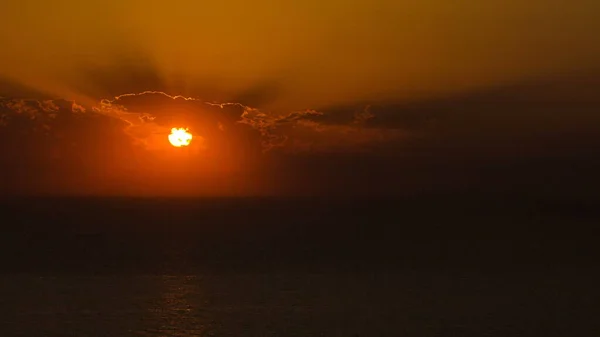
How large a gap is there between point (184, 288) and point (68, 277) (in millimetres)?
4142

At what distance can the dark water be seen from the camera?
13.2m

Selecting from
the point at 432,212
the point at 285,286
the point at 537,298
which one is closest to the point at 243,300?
the point at 285,286

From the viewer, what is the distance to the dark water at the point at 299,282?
13.2 m

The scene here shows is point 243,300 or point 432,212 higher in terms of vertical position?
point 432,212

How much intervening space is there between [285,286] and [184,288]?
89.0 inches

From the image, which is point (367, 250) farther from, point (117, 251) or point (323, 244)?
point (117, 251)

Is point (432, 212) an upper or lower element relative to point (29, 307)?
upper

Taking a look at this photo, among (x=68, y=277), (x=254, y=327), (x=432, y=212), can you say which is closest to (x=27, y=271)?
(x=68, y=277)

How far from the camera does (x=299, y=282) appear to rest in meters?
18.0

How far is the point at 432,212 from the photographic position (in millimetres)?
56594

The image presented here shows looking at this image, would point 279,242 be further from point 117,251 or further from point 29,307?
point 29,307

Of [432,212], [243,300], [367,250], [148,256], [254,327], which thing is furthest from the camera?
[432,212]

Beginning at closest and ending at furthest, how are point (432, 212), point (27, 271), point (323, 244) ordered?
point (27, 271), point (323, 244), point (432, 212)

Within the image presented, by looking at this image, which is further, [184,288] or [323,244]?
[323,244]
